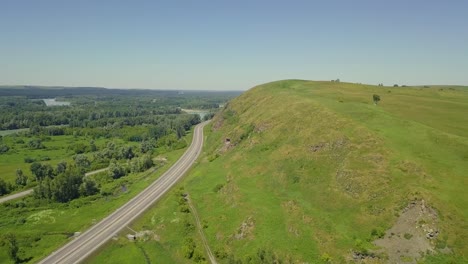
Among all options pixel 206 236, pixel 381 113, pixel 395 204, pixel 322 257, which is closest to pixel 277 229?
pixel 322 257

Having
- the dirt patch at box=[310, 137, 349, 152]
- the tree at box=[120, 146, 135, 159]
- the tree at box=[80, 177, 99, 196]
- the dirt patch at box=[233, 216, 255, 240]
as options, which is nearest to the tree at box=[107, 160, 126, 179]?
the tree at box=[80, 177, 99, 196]

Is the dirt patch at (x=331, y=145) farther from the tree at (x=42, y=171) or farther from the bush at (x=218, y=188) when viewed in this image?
the tree at (x=42, y=171)

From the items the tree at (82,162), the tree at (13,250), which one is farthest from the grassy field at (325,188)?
the tree at (82,162)

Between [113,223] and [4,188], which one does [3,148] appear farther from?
[113,223]

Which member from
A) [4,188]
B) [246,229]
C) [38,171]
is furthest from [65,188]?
[246,229]

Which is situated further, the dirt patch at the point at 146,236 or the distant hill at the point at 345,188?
the dirt patch at the point at 146,236

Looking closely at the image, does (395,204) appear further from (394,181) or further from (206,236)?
(206,236)

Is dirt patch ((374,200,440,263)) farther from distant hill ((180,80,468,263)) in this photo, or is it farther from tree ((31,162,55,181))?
tree ((31,162,55,181))
